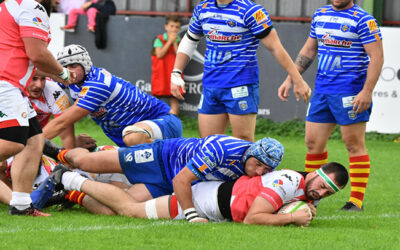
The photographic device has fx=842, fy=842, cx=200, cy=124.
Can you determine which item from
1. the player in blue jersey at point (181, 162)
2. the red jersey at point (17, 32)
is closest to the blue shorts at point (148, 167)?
the player in blue jersey at point (181, 162)

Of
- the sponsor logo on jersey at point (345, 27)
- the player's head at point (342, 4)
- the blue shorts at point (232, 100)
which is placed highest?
the player's head at point (342, 4)

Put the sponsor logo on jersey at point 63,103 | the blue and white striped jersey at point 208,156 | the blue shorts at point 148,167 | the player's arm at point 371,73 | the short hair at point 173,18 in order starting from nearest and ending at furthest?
the blue and white striped jersey at point 208,156
the blue shorts at point 148,167
the player's arm at point 371,73
the sponsor logo on jersey at point 63,103
the short hair at point 173,18

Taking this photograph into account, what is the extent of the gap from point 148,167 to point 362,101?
2.13 m

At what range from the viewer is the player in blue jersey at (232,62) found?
A: 315 inches

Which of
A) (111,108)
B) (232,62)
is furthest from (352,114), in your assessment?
(111,108)

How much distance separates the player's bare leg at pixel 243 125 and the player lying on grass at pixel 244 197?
4.31ft

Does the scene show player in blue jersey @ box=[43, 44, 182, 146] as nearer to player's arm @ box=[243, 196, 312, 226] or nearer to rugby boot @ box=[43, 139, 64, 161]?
rugby boot @ box=[43, 139, 64, 161]

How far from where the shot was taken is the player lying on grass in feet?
21.4

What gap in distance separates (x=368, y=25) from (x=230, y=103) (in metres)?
1.49

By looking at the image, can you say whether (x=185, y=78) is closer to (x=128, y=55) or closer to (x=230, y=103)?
(x=128, y=55)

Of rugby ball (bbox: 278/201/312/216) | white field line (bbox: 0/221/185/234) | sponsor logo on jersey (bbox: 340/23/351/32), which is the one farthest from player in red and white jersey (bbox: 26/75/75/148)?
sponsor logo on jersey (bbox: 340/23/351/32)

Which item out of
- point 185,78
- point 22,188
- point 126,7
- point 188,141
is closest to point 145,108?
point 188,141

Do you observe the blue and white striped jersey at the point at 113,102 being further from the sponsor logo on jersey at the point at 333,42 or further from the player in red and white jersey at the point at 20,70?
the sponsor logo on jersey at the point at 333,42

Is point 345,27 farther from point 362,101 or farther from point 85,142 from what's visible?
point 85,142
